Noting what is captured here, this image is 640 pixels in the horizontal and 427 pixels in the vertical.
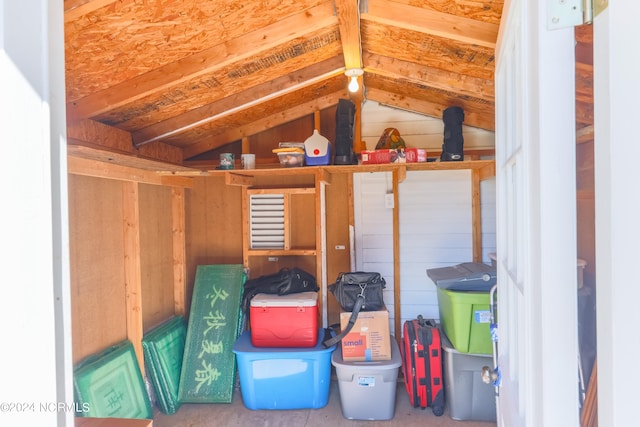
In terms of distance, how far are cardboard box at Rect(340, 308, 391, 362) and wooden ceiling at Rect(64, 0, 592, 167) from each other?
1.78 metres

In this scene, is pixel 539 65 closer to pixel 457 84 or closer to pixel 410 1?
pixel 410 1

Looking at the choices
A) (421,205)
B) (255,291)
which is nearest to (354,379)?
(255,291)

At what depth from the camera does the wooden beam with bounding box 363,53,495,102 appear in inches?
103

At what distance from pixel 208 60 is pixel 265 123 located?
1.42 metres

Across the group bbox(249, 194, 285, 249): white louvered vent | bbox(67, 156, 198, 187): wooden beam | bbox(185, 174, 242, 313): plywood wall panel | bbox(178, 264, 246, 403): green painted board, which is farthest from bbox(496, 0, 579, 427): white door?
bbox(185, 174, 242, 313): plywood wall panel

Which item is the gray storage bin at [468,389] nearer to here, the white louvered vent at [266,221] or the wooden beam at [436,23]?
the white louvered vent at [266,221]

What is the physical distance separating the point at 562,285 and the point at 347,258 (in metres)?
2.94

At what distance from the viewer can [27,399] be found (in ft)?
1.90

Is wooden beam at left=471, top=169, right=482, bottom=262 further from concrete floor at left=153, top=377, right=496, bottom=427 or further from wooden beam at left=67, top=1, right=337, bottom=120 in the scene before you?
wooden beam at left=67, top=1, right=337, bottom=120

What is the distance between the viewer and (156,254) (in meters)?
3.21

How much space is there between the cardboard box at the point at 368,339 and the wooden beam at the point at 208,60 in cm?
194

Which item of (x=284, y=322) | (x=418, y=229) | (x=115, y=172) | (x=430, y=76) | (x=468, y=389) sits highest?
(x=430, y=76)

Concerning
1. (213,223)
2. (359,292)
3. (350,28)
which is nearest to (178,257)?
(213,223)

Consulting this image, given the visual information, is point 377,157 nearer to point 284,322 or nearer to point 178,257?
point 284,322
